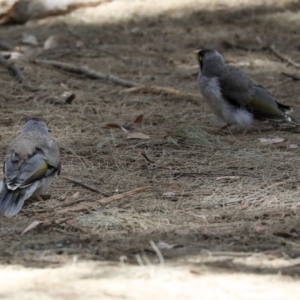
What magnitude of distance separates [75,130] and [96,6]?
23.9 feet

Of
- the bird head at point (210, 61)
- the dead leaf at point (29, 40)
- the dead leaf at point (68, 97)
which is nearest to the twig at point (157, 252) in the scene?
the bird head at point (210, 61)

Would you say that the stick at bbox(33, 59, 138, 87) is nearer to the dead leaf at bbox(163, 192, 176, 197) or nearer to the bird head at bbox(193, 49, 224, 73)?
the bird head at bbox(193, 49, 224, 73)

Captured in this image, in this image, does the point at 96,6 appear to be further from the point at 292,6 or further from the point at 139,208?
the point at 139,208

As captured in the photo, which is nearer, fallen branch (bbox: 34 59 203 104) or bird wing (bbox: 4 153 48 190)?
bird wing (bbox: 4 153 48 190)

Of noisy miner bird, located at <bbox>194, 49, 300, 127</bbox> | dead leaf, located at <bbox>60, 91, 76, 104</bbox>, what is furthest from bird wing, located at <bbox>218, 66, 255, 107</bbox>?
dead leaf, located at <bbox>60, 91, 76, 104</bbox>

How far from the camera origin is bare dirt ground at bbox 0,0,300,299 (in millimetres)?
5078

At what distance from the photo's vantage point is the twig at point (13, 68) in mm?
11484

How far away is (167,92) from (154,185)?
13.1 feet

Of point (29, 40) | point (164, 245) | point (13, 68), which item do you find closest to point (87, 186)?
point (164, 245)

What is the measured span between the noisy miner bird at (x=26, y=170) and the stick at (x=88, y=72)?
180 inches

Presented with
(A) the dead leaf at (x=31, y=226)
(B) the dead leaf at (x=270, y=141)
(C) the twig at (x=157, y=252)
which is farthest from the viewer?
(B) the dead leaf at (x=270, y=141)

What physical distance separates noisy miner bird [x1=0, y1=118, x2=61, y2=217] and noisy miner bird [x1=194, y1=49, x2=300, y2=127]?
294cm

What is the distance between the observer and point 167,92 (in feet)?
37.0

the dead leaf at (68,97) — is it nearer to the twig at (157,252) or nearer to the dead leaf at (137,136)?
the dead leaf at (137,136)
